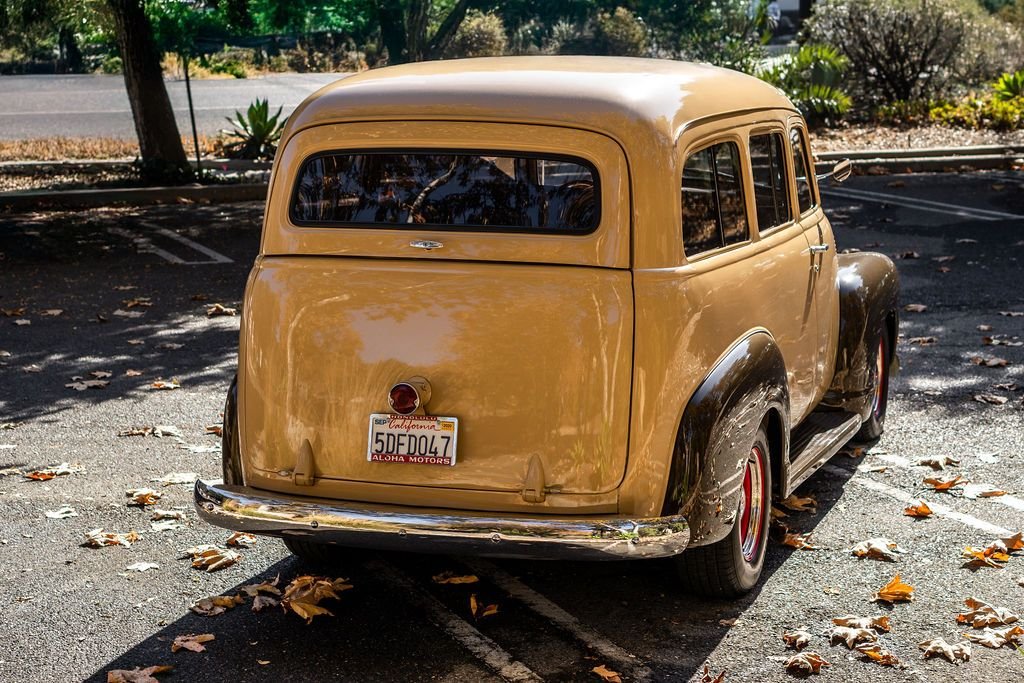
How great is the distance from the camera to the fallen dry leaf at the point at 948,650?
4.54 metres

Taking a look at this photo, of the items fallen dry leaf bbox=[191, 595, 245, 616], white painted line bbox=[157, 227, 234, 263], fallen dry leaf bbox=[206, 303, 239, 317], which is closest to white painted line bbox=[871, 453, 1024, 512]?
fallen dry leaf bbox=[191, 595, 245, 616]

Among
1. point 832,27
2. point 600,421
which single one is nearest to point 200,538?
point 600,421

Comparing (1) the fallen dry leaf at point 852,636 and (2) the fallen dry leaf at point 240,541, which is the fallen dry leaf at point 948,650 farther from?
(2) the fallen dry leaf at point 240,541

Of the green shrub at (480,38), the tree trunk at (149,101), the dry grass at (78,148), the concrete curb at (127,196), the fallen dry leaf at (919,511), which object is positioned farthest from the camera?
the green shrub at (480,38)

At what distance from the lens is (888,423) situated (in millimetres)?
7387

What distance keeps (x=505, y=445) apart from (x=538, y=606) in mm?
787

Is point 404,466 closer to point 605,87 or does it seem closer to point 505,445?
point 505,445

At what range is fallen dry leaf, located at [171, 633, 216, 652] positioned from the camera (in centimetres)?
470


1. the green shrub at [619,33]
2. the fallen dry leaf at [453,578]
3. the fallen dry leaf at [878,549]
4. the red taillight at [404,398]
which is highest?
the green shrub at [619,33]

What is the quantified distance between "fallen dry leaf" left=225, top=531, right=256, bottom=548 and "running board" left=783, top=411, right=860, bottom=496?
2.24 m

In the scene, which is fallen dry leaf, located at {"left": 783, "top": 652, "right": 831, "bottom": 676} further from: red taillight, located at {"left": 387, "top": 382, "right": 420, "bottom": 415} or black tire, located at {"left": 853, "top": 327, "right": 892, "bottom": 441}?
black tire, located at {"left": 853, "top": 327, "right": 892, "bottom": 441}

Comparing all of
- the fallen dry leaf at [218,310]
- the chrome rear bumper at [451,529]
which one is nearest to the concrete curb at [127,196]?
the fallen dry leaf at [218,310]

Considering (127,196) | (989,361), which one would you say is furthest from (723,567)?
(127,196)

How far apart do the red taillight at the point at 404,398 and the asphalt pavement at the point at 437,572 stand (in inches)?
32.7
